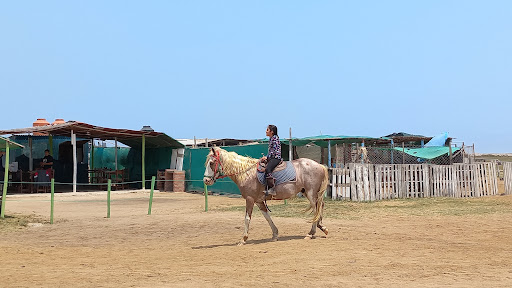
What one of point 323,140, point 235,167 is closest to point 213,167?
point 235,167

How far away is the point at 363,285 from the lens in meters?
5.88

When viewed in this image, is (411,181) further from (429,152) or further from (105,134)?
(105,134)

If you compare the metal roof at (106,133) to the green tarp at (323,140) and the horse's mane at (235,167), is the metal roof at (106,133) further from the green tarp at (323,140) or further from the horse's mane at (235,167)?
the horse's mane at (235,167)

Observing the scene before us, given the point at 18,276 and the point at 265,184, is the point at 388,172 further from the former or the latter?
the point at 18,276

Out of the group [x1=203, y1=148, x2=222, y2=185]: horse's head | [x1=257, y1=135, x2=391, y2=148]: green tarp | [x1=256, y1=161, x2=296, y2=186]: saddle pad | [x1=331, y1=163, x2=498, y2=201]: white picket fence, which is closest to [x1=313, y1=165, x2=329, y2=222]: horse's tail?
[x1=256, y1=161, x2=296, y2=186]: saddle pad

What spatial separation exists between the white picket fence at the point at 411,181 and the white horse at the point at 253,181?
8.74m

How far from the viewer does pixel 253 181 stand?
32.2ft

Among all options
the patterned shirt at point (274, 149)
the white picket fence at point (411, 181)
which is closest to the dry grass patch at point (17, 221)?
the patterned shirt at point (274, 149)

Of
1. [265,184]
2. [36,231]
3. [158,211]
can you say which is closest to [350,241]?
[265,184]

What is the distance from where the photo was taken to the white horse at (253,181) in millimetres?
9781

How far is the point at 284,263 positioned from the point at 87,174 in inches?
982

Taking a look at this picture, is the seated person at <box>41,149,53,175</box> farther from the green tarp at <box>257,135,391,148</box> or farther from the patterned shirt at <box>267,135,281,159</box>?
the patterned shirt at <box>267,135,281,159</box>

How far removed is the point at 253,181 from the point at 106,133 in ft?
58.1

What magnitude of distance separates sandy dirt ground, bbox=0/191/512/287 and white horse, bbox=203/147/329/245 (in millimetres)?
647
